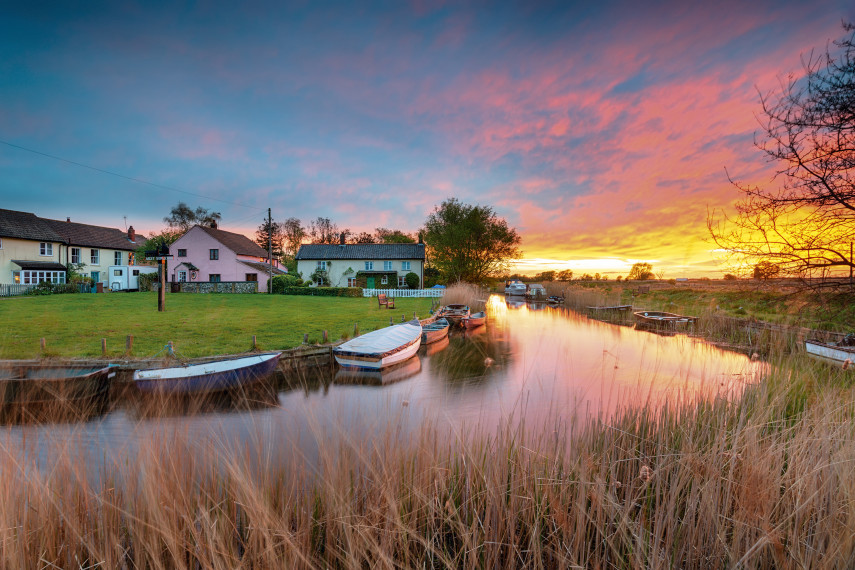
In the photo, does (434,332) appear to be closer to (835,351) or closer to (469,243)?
(835,351)

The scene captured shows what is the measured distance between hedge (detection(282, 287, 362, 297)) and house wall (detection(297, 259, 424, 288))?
23.5 feet

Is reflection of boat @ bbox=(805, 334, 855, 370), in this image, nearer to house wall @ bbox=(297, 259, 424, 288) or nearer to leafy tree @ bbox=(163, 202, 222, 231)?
house wall @ bbox=(297, 259, 424, 288)

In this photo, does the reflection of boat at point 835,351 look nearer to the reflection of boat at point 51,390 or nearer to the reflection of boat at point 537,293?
the reflection of boat at point 51,390

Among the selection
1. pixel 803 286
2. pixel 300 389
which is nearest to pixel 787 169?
pixel 803 286

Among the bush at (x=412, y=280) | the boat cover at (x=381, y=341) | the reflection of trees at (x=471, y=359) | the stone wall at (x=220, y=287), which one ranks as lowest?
the reflection of trees at (x=471, y=359)

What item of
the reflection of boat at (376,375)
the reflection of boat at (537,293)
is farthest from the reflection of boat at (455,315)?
the reflection of boat at (537,293)

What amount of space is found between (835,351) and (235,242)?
157 feet

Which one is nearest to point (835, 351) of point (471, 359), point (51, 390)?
point (471, 359)

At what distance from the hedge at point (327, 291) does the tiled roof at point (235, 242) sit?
403 inches

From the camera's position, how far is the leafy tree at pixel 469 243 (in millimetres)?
40438

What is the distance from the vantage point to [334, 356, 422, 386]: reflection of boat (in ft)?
Result: 34.6

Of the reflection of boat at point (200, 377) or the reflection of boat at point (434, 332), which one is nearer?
the reflection of boat at point (200, 377)

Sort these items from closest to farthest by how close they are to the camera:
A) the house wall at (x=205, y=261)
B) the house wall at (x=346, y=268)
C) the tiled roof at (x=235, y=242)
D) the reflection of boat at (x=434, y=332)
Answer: the reflection of boat at (x=434, y=332) → the house wall at (x=205, y=261) → the tiled roof at (x=235, y=242) → the house wall at (x=346, y=268)

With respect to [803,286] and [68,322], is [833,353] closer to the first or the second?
[803,286]
